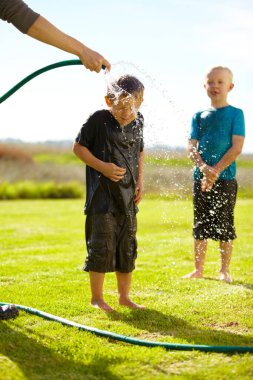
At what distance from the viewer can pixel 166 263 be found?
6.26m

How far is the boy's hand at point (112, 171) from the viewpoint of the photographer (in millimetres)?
4043

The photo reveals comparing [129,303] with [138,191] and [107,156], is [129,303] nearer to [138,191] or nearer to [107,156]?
[138,191]

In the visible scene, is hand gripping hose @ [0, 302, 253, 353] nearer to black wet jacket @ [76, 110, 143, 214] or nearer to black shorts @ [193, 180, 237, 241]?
black wet jacket @ [76, 110, 143, 214]

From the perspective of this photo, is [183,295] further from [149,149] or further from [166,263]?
[166,263]

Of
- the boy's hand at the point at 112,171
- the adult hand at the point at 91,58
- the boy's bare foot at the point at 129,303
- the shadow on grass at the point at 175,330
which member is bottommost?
the shadow on grass at the point at 175,330

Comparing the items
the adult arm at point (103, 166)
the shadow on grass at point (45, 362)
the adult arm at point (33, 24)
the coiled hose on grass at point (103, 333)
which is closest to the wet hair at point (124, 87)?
the coiled hose on grass at point (103, 333)

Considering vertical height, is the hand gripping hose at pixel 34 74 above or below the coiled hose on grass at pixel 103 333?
above

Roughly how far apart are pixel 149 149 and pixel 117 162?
362 mm

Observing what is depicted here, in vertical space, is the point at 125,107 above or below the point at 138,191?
above

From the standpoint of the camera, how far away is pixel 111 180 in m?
4.14

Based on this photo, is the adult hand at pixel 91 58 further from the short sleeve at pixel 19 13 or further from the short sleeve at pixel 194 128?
the short sleeve at pixel 194 128

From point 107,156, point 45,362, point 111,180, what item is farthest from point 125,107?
point 45,362

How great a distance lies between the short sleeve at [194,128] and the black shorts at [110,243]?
1430mm

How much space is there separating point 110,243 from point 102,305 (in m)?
0.41
